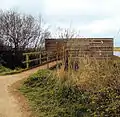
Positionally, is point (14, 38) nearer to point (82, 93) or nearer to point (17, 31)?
point (17, 31)

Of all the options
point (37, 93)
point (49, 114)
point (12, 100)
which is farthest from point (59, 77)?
point (49, 114)

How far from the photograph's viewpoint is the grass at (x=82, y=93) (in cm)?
972

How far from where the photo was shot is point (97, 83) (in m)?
10.6

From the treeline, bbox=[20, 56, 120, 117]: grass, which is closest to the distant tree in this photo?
the treeline

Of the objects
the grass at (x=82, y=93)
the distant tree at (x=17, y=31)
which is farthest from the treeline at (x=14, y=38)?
the grass at (x=82, y=93)

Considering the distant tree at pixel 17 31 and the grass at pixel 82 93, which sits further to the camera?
the distant tree at pixel 17 31

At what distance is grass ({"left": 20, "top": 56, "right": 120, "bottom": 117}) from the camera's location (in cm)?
972

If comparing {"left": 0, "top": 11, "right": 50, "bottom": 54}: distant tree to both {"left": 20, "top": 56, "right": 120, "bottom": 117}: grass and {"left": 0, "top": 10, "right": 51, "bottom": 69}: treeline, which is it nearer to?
{"left": 0, "top": 10, "right": 51, "bottom": 69}: treeline

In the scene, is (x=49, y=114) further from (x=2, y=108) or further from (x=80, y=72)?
(x=80, y=72)

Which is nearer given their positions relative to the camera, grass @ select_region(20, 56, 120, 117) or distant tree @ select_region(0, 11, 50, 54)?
grass @ select_region(20, 56, 120, 117)

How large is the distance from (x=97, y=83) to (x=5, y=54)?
2027 cm

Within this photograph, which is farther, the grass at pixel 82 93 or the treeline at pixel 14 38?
the treeline at pixel 14 38

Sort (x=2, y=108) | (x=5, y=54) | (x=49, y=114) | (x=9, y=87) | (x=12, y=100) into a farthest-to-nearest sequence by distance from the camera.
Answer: (x=5, y=54) < (x=9, y=87) < (x=12, y=100) < (x=2, y=108) < (x=49, y=114)

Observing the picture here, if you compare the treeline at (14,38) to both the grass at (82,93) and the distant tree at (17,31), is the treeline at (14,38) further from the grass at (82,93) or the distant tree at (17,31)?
the grass at (82,93)
